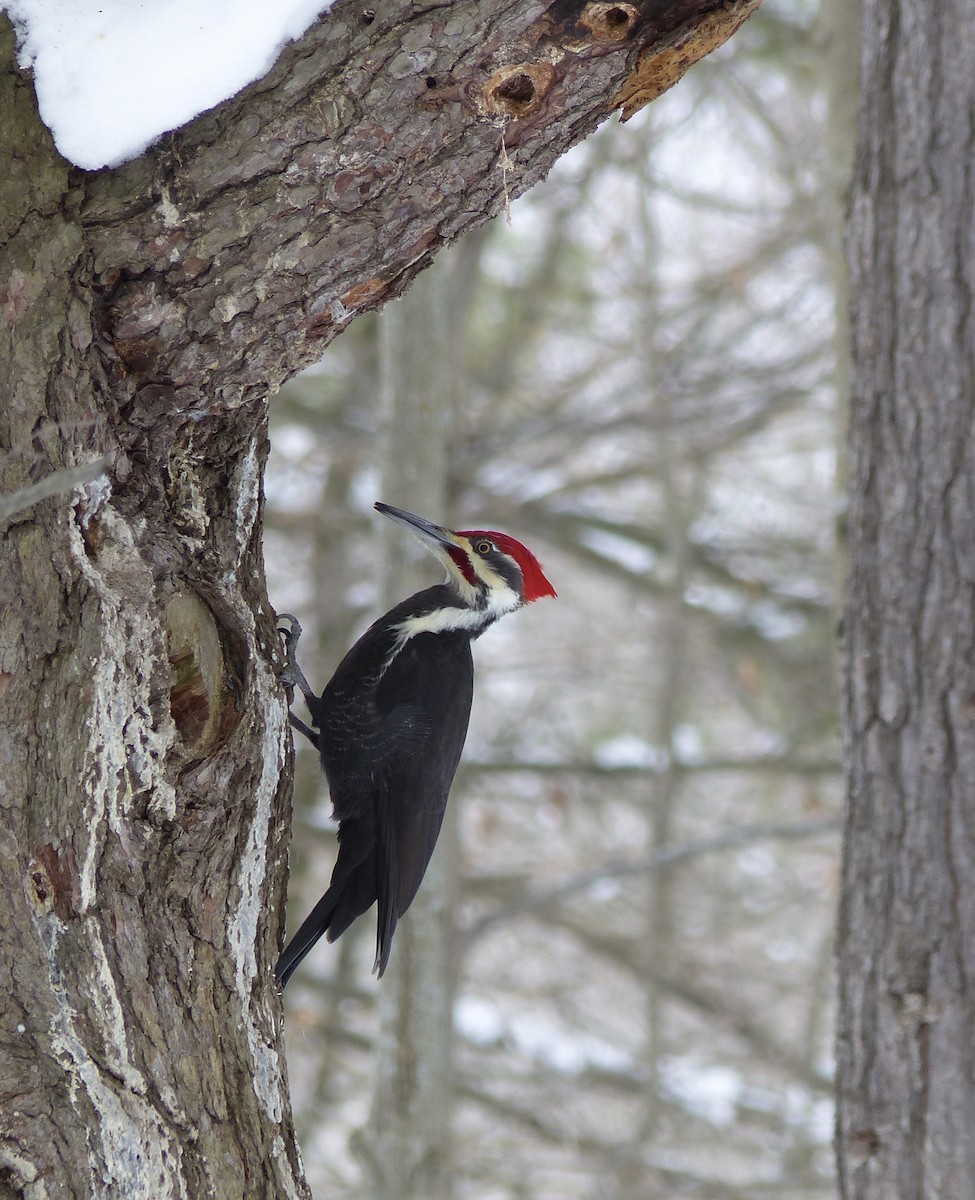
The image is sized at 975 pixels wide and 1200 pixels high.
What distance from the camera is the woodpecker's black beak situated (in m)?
3.34

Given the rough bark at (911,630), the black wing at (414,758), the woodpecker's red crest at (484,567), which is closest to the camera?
the rough bark at (911,630)

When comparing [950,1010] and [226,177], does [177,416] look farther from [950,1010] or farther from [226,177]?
[950,1010]

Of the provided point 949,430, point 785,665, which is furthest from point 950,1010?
point 785,665

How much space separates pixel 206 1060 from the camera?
1.74 m

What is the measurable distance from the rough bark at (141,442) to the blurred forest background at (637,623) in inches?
118

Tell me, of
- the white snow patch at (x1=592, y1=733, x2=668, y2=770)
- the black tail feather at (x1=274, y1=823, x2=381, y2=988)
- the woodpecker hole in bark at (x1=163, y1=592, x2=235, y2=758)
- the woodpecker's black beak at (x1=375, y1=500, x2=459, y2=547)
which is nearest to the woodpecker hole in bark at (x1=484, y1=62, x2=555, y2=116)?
the woodpecker hole in bark at (x1=163, y1=592, x2=235, y2=758)

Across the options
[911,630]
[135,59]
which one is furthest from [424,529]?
[135,59]

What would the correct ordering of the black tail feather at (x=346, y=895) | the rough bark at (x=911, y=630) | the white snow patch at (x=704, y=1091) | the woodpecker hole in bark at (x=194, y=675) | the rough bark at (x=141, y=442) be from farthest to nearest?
the white snow patch at (x=704, y=1091), the black tail feather at (x=346, y=895), the rough bark at (x=911, y=630), the woodpecker hole in bark at (x=194, y=675), the rough bark at (x=141, y=442)

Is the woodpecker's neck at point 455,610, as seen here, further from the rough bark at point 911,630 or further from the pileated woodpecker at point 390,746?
the rough bark at point 911,630

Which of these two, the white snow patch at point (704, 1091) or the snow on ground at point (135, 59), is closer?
the snow on ground at point (135, 59)

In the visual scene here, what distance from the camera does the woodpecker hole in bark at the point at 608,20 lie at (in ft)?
5.41

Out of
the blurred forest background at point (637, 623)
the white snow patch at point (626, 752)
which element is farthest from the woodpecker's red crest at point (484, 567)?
the white snow patch at point (626, 752)

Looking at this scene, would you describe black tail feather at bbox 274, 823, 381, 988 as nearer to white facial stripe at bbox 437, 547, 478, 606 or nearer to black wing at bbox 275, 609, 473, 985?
black wing at bbox 275, 609, 473, 985

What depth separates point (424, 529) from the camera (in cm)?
342
